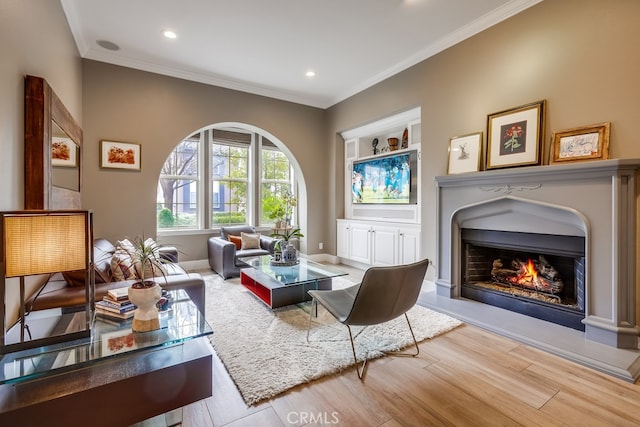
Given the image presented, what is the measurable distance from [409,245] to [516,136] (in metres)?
1.94

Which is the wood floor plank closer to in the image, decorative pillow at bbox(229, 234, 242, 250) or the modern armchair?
the modern armchair

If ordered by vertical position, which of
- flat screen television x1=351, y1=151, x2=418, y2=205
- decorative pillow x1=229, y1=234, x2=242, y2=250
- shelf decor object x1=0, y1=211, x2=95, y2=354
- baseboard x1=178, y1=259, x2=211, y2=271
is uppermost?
flat screen television x1=351, y1=151, x2=418, y2=205

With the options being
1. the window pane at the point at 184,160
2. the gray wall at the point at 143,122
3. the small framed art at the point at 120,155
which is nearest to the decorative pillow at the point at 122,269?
the gray wall at the point at 143,122

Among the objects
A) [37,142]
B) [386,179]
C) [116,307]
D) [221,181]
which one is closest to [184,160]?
[221,181]

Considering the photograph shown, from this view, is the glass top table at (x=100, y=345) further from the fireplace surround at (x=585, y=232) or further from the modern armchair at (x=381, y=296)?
the fireplace surround at (x=585, y=232)

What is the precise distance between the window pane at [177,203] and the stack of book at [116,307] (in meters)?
3.63

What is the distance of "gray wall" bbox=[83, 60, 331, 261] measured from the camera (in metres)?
3.98

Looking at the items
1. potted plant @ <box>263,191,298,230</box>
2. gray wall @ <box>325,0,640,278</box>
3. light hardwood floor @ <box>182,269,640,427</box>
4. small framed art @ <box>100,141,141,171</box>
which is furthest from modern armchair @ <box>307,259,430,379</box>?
potted plant @ <box>263,191,298,230</box>

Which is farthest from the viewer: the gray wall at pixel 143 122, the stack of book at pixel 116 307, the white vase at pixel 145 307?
the gray wall at pixel 143 122

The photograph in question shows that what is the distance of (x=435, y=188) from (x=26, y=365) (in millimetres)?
3921

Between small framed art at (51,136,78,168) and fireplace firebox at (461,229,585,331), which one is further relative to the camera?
fireplace firebox at (461,229,585,331)

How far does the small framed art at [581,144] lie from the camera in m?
2.45

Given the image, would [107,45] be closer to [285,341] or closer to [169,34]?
[169,34]

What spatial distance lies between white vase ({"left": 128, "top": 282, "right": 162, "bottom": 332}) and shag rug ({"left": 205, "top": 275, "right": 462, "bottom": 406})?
2.30 feet
